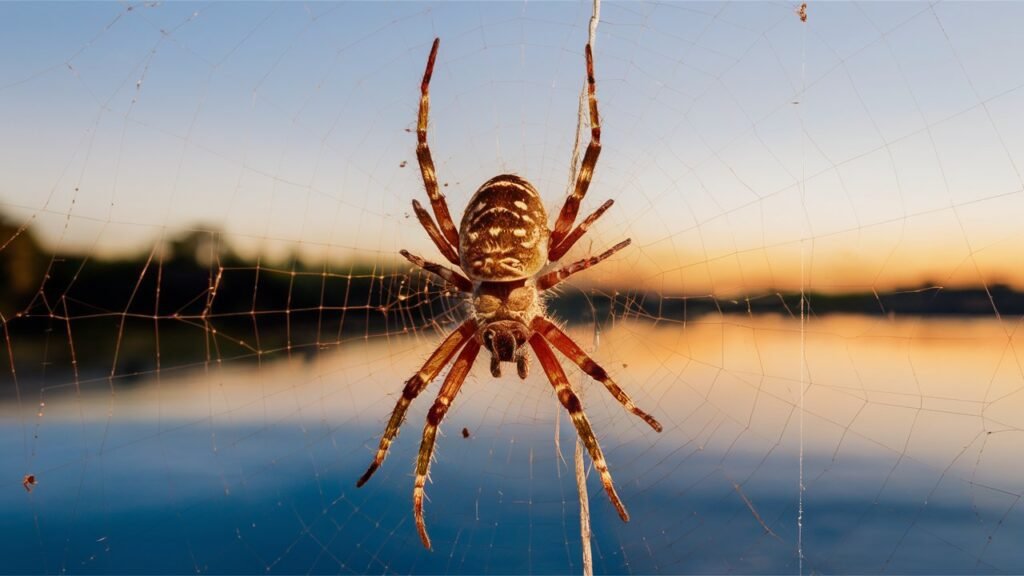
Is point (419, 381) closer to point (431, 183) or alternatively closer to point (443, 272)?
point (443, 272)

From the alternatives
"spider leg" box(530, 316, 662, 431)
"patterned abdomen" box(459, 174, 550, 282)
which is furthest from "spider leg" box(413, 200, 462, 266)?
"spider leg" box(530, 316, 662, 431)

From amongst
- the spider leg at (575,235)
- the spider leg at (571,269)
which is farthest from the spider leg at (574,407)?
the spider leg at (575,235)

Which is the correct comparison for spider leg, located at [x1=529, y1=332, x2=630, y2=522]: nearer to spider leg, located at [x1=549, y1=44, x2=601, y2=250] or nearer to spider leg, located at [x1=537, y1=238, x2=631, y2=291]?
spider leg, located at [x1=537, y1=238, x2=631, y2=291]

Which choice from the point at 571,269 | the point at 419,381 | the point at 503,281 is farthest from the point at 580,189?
the point at 419,381

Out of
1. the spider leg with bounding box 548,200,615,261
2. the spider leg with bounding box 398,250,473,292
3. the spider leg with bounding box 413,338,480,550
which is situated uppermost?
the spider leg with bounding box 548,200,615,261

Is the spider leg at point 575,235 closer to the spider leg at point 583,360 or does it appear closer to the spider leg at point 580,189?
the spider leg at point 580,189
